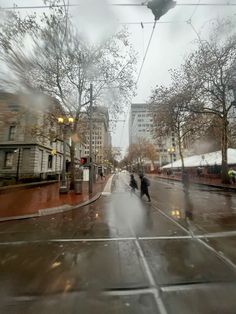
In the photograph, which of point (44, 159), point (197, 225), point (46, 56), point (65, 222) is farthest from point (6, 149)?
point (197, 225)

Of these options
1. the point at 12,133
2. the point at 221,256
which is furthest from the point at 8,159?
the point at 221,256

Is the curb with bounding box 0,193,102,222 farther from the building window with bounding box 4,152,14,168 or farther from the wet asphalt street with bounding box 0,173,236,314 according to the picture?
the building window with bounding box 4,152,14,168

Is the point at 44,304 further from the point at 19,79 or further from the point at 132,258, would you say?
the point at 19,79

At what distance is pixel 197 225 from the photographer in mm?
7602

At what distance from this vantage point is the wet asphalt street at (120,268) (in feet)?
9.97

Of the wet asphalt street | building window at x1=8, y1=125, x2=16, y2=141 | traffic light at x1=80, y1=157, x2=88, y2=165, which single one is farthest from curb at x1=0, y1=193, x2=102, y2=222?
building window at x1=8, y1=125, x2=16, y2=141

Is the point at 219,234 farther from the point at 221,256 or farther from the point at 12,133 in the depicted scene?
the point at 12,133

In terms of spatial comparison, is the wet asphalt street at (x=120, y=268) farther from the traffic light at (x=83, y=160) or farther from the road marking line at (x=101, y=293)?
the traffic light at (x=83, y=160)

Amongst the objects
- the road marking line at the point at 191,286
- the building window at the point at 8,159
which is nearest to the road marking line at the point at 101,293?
the road marking line at the point at 191,286

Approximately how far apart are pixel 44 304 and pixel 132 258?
2.23 m

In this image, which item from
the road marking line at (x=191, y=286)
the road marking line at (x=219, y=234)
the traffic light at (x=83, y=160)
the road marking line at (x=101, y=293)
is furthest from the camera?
A: the traffic light at (x=83, y=160)

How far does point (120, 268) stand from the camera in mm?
4262

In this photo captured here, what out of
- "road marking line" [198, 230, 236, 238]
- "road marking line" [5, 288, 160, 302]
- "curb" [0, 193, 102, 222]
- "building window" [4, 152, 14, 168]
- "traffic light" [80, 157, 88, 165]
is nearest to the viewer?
"road marking line" [5, 288, 160, 302]

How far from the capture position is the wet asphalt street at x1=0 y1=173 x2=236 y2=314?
9.97 ft
